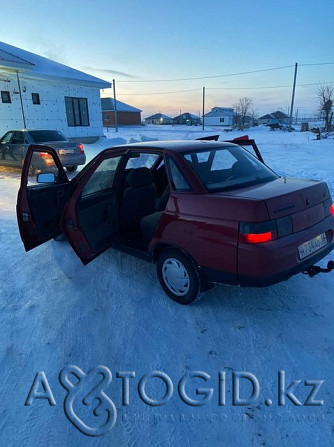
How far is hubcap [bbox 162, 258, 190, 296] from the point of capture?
3103 millimetres

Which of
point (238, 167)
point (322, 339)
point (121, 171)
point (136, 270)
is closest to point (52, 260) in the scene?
point (136, 270)

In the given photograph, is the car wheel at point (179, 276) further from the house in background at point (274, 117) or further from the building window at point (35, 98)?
the house in background at point (274, 117)

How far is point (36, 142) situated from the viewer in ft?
35.3

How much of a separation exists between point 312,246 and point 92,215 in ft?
7.81

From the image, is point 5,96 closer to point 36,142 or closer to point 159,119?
point 36,142

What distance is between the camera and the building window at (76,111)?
62.6 feet

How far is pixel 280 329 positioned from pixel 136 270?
6.12ft

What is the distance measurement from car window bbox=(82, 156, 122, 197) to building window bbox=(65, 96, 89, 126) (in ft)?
54.6

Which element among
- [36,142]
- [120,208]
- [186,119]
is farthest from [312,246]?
[186,119]

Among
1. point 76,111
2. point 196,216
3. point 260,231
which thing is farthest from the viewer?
point 76,111

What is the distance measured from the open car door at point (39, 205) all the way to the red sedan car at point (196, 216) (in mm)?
12

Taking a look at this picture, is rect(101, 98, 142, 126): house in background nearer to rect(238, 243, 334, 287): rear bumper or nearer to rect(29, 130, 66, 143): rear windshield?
rect(29, 130, 66, 143): rear windshield

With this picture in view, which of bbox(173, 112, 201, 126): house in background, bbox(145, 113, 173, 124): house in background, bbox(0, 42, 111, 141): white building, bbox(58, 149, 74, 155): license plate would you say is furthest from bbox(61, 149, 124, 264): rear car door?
bbox(145, 113, 173, 124): house in background

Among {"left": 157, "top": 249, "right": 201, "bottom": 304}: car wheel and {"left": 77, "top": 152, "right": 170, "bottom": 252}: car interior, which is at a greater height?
{"left": 77, "top": 152, "right": 170, "bottom": 252}: car interior
